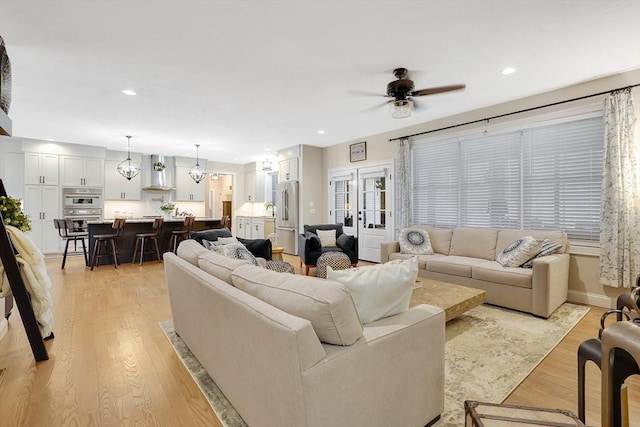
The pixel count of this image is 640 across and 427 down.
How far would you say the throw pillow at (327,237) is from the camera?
213 inches

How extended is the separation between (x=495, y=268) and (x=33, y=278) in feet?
15.4

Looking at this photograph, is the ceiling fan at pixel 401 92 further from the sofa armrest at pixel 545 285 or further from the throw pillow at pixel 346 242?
the throw pillow at pixel 346 242

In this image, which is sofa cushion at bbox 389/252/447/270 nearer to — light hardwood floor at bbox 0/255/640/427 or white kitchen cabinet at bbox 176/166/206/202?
light hardwood floor at bbox 0/255/640/427

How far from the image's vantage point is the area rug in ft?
6.20

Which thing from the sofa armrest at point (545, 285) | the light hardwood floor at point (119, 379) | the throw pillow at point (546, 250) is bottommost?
the light hardwood floor at point (119, 379)

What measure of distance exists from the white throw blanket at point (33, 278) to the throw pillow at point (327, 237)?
3654mm

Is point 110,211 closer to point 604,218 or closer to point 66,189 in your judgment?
point 66,189

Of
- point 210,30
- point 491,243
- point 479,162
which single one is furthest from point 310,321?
point 479,162

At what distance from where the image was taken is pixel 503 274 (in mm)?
3557

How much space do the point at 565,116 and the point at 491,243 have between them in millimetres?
1887

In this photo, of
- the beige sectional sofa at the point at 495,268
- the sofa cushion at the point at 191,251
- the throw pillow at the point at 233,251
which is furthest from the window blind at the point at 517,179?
the sofa cushion at the point at 191,251

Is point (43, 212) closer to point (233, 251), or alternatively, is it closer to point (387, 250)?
point (233, 251)

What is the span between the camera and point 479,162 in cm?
485

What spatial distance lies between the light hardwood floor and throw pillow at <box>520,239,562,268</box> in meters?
0.75
